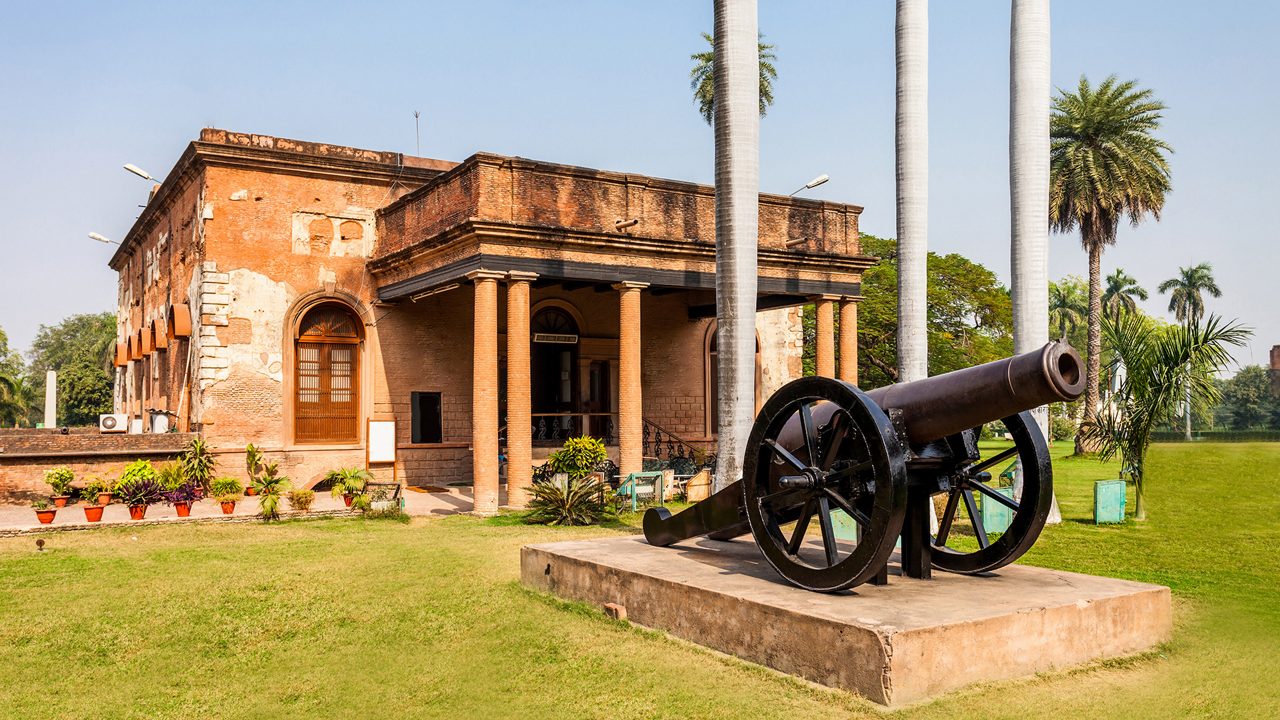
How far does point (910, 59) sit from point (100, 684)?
472 inches

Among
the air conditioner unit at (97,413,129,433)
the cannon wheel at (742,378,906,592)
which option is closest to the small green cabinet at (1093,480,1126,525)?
the cannon wheel at (742,378,906,592)

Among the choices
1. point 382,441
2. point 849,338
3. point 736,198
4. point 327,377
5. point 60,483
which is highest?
point 736,198

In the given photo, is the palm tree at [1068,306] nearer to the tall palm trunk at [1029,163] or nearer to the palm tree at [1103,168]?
the palm tree at [1103,168]

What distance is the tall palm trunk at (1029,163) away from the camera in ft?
46.3

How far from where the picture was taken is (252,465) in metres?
17.4

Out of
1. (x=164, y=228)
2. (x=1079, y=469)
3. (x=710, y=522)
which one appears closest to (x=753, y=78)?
(x=710, y=522)

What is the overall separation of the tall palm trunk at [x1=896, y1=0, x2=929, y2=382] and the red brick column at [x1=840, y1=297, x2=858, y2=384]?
5.01 metres

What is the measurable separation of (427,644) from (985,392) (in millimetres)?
4111

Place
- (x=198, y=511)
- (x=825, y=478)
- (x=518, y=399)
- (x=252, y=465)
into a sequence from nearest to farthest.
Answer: (x=825, y=478) < (x=198, y=511) < (x=518, y=399) < (x=252, y=465)

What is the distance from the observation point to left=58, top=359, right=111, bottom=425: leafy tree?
55438 mm

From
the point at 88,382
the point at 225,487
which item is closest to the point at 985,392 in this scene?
the point at 225,487

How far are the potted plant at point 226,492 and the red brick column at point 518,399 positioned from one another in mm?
4129

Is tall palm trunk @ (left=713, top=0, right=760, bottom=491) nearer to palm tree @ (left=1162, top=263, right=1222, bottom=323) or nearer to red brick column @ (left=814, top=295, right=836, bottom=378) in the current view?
red brick column @ (left=814, top=295, right=836, bottom=378)

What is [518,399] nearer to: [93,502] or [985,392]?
[93,502]
